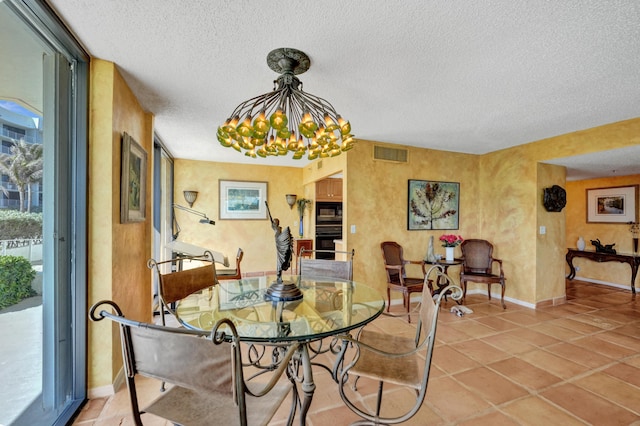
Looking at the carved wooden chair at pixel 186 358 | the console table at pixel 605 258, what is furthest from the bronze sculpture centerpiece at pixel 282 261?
the console table at pixel 605 258

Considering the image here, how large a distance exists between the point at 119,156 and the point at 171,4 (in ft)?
3.86

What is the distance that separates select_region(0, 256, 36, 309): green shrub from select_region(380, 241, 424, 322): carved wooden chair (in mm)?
3324

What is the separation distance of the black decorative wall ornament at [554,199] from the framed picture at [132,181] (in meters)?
5.06

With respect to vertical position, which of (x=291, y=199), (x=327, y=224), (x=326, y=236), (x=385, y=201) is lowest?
(x=326, y=236)

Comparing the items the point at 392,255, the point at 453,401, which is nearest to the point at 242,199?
the point at 392,255

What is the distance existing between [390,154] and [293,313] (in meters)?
3.14

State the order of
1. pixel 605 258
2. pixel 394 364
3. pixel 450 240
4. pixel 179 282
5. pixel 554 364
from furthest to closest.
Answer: pixel 605 258
pixel 450 240
pixel 554 364
pixel 179 282
pixel 394 364

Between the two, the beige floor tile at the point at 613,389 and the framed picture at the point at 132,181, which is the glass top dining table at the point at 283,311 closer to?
the framed picture at the point at 132,181

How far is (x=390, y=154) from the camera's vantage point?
13.6 feet

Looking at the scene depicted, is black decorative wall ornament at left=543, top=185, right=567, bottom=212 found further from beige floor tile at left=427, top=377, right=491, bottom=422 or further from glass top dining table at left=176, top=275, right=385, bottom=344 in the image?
glass top dining table at left=176, top=275, right=385, bottom=344

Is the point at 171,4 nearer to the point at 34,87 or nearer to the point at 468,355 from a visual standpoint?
the point at 34,87

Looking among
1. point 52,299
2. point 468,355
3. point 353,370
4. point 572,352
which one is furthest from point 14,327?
point 572,352

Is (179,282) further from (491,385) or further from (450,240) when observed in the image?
(450,240)

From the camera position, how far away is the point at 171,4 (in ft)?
4.76
